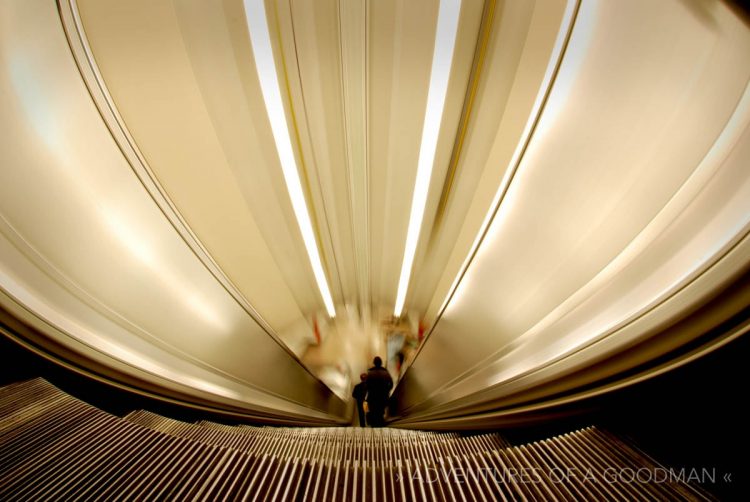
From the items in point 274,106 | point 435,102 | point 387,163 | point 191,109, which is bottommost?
point 191,109

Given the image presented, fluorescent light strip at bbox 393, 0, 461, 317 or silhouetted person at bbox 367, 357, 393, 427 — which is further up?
fluorescent light strip at bbox 393, 0, 461, 317

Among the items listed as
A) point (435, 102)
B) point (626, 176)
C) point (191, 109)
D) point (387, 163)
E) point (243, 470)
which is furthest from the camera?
point (387, 163)

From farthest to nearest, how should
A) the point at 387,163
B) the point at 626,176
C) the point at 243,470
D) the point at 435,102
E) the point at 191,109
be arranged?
the point at 387,163 → the point at 435,102 → the point at 191,109 → the point at 626,176 → the point at 243,470

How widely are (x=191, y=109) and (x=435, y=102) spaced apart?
1.67m

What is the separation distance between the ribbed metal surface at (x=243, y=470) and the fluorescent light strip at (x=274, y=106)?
6.27 ft

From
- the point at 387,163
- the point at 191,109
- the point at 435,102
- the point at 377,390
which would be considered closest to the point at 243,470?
the point at 191,109

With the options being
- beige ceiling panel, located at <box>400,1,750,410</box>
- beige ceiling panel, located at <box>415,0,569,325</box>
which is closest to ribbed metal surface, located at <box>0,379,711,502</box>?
beige ceiling panel, located at <box>400,1,750,410</box>

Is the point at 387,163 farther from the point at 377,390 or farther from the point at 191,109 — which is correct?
the point at 377,390

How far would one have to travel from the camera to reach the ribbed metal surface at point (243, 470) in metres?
0.92

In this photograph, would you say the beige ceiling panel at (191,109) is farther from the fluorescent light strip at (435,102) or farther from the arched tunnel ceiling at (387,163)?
the fluorescent light strip at (435,102)

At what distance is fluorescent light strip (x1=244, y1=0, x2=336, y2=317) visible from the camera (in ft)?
5.24

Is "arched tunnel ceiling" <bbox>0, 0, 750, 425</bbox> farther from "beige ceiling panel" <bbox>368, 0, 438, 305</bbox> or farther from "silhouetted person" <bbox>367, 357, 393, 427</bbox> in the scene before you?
"silhouetted person" <bbox>367, 357, 393, 427</bbox>

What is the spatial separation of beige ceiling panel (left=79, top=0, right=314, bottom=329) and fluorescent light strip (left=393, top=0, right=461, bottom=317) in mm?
1204

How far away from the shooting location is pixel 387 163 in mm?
2418
